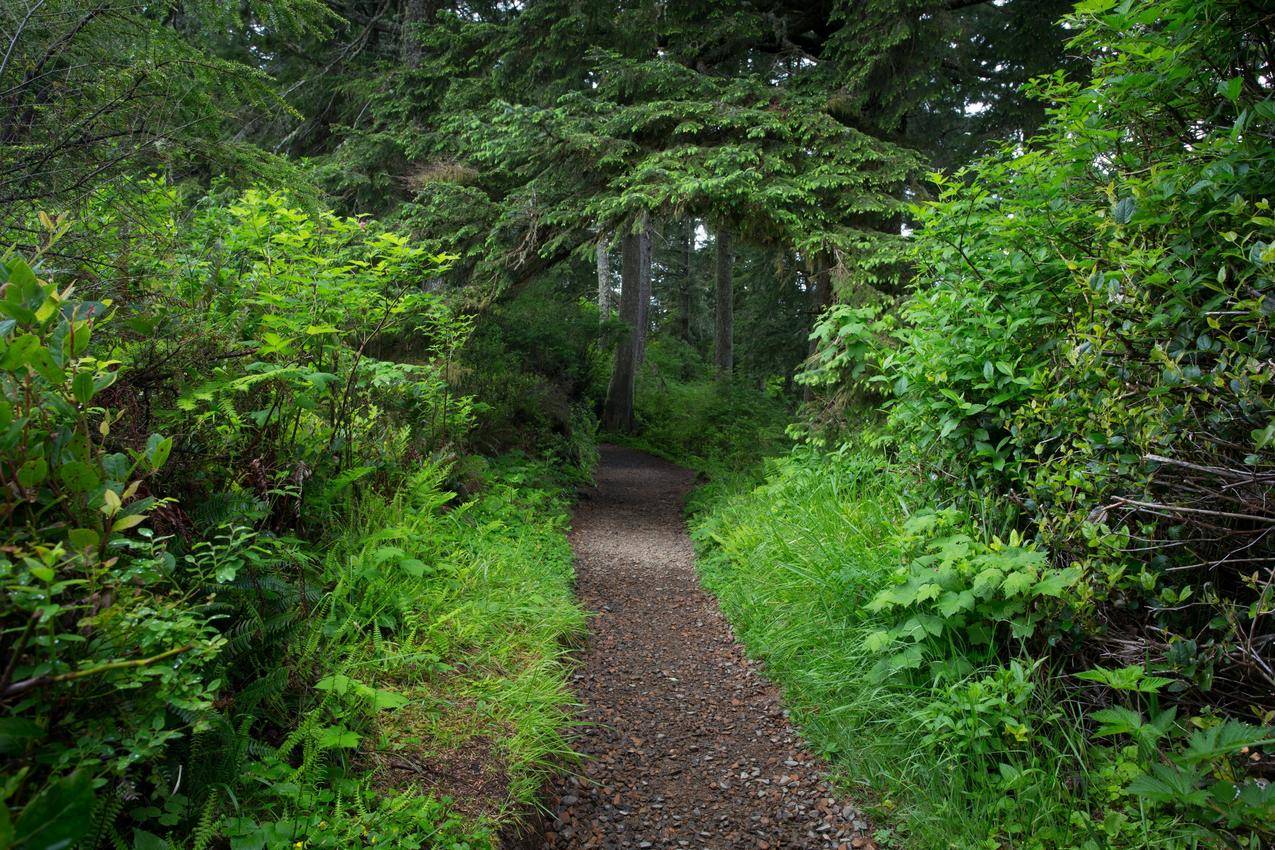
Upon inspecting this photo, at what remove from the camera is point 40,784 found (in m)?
1.61

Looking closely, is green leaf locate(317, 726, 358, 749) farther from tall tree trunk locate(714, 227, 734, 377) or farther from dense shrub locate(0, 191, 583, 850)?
tall tree trunk locate(714, 227, 734, 377)

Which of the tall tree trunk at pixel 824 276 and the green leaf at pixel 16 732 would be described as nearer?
the green leaf at pixel 16 732

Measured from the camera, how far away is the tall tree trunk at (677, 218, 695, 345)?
80.6ft

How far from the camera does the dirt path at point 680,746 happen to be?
9.82ft

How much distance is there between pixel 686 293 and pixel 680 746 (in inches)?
921

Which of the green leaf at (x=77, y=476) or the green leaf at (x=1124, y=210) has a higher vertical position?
the green leaf at (x=1124, y=210)

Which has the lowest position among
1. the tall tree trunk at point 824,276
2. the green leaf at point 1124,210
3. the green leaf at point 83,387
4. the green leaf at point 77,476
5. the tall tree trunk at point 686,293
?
the green leaf at point 77,476

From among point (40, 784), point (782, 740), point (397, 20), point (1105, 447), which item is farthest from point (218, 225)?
point (397, 20)

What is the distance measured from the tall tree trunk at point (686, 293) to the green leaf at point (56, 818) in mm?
24212

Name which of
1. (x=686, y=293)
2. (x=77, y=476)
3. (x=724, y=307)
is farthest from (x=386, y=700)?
(x=686, y=293)

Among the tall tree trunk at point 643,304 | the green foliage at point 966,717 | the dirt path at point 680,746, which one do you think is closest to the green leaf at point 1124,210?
the green foliage at point 966,717

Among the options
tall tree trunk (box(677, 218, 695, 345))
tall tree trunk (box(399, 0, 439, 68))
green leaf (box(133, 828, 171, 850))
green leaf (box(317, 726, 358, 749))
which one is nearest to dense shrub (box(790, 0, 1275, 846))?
green leaf (box(317, 726, 358, 749))

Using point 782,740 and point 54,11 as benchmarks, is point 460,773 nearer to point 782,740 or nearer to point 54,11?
point 782,740

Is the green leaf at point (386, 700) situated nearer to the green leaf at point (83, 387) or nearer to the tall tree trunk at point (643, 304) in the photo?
the green leaf at point (83, 387)
